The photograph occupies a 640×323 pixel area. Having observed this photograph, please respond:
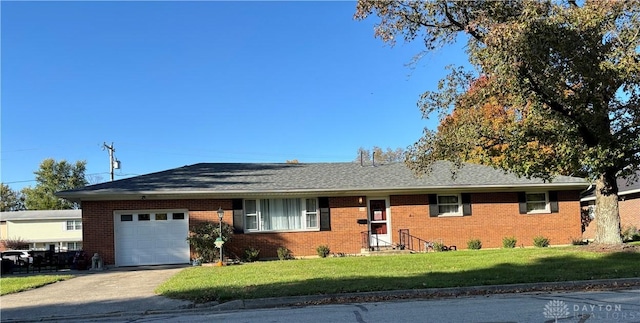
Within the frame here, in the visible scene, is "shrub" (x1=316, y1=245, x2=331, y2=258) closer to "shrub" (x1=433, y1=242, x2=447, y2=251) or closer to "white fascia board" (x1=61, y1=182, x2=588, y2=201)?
"white fascia board" (x1=61, y1=182, x2=588, y2=201)

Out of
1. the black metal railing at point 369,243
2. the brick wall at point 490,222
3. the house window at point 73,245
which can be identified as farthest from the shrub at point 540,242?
the house window at point 73,245

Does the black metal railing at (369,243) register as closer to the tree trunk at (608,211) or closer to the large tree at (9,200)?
the tree trunk at (608,211)

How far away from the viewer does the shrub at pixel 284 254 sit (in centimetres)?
2009

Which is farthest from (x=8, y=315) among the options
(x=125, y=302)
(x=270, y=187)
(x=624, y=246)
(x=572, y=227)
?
(x=572, y=227)

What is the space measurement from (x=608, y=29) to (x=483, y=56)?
342cm

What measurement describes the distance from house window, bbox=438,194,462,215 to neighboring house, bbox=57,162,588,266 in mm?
43

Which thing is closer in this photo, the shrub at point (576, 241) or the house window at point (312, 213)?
the house window at point (312, 213)

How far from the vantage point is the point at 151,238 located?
19625mm

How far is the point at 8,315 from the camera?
943 centimetres

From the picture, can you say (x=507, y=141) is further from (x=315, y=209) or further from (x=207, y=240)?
(x=207, y=240)

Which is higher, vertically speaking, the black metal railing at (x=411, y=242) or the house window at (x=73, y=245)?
the black metal railing at (x=411, y=242)

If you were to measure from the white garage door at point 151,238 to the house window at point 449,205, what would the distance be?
1053cm

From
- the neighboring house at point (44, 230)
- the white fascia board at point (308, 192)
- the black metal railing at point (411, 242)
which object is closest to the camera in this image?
the white fascia board at point (308, 192)

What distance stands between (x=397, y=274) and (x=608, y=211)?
861 cm
